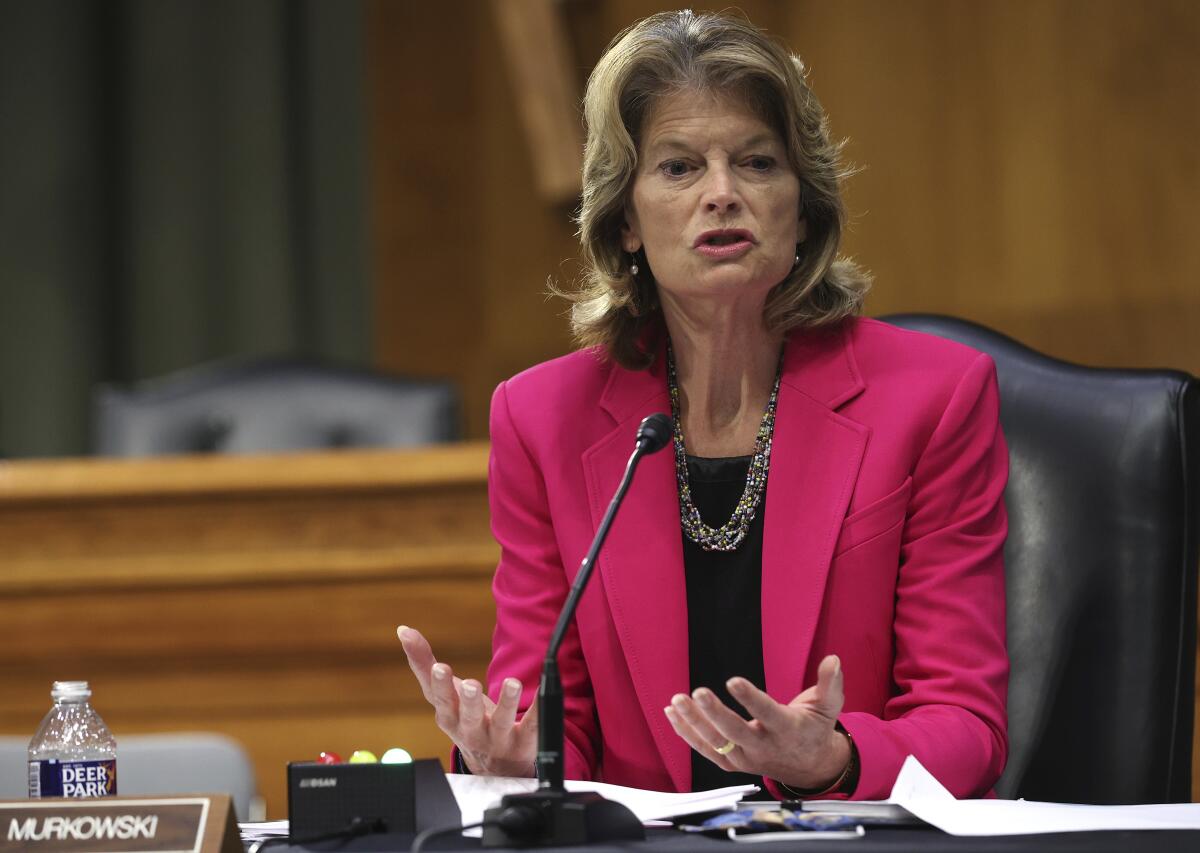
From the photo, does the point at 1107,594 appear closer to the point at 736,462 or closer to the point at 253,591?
the point at 736,462

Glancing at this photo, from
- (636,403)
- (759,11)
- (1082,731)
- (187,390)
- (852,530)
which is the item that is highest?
(759,11)

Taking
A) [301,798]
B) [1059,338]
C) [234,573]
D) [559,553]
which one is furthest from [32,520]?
[1059,338]

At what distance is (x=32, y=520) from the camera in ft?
9.02

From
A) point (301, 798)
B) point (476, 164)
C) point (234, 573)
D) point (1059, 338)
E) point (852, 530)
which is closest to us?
point (301, 798)

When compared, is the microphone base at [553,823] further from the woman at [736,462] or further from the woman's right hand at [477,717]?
the woman at [736,462]

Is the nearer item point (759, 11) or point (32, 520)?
point (32, 520)

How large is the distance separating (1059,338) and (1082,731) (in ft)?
7.99

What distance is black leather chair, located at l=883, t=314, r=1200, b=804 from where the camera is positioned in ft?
5.21

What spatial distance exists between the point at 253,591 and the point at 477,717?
55.3 inches

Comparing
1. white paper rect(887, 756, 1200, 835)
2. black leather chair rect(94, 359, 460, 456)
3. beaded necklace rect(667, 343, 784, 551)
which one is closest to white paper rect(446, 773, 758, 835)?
white paper rect(887, 756, 1200, 835)

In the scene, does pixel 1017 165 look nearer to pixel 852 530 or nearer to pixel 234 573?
pixel 234 573

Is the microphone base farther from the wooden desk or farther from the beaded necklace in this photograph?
the wooden desk

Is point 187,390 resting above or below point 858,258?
below

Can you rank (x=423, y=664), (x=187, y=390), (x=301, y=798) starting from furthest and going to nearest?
(x=187, y=390) → (x=423, y=664) → (x=301, y=798)
